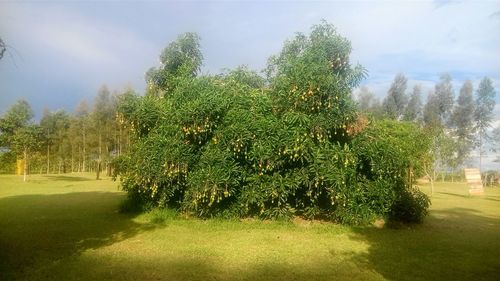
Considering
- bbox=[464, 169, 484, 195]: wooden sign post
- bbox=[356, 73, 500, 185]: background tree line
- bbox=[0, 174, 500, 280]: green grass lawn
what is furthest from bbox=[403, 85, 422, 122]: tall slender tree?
bbox=[0, 174, 500, 280]: green grass lawn

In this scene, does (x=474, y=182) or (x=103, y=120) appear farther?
(x=103, y=120)

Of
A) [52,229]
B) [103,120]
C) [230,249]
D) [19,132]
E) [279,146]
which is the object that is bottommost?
[230,249]

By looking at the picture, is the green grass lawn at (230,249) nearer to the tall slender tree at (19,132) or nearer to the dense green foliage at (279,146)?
the dense green foliage at (279,146)

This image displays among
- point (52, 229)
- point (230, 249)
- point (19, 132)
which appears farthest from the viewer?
point (19, 132)

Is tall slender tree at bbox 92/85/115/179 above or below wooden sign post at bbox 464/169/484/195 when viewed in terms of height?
above

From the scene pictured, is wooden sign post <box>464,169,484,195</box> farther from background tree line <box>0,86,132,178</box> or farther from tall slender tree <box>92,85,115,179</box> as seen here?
tall slender tree <box>92,85,115,179</box>

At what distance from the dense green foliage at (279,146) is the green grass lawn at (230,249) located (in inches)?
45.2

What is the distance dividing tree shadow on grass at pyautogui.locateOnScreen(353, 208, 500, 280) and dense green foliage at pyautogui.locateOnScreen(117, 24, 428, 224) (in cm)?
148

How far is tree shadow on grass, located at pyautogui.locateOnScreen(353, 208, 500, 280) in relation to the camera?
9.32 metres

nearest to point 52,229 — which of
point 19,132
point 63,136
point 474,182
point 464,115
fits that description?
point 19,132

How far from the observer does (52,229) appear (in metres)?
13.5

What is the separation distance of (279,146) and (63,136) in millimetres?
50075

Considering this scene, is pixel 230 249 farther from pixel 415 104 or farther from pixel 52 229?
pixel 415 104

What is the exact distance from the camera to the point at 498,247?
12016 millimetres
